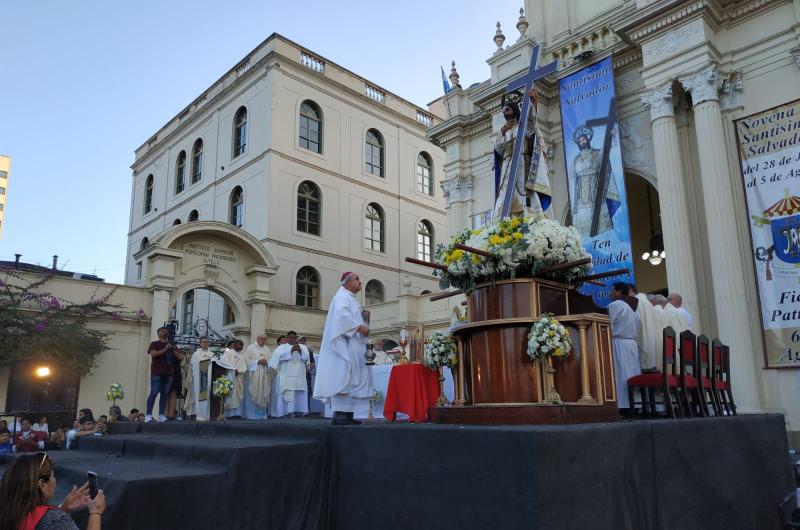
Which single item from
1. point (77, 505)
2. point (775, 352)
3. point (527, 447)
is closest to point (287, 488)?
point (77, 505)

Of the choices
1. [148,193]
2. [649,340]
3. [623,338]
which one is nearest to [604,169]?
[649,340]

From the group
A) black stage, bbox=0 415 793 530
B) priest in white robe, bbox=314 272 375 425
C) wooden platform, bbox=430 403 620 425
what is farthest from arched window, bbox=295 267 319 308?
wooden platform, bbox=430 403 620 425

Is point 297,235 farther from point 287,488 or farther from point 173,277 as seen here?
point 287,488

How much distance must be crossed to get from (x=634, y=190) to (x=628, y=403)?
473 inches

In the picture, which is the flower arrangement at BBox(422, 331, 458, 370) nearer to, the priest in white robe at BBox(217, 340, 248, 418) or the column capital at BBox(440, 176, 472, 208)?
the priest in white robe at BBox(217, 340, 248, 418)

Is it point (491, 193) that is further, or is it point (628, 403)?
point (491, 193)

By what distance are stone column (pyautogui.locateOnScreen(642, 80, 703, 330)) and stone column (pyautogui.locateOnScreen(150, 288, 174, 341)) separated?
14404 millimetres

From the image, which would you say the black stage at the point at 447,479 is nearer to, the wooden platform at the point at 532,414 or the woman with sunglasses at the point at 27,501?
the wooden platform at the point at 532,414

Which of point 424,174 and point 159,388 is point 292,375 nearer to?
point 159,388

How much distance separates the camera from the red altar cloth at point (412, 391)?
24.2ft

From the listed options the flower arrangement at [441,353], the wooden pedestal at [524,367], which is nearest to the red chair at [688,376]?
the wooden pedestal at [524,367]

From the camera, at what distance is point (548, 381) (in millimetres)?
5027

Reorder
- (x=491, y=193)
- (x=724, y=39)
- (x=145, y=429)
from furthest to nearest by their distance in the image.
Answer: (x=491, y=193) → (x=724, y=39) → (x=145, y=429)

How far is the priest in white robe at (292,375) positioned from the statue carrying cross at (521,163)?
7.26 meters
